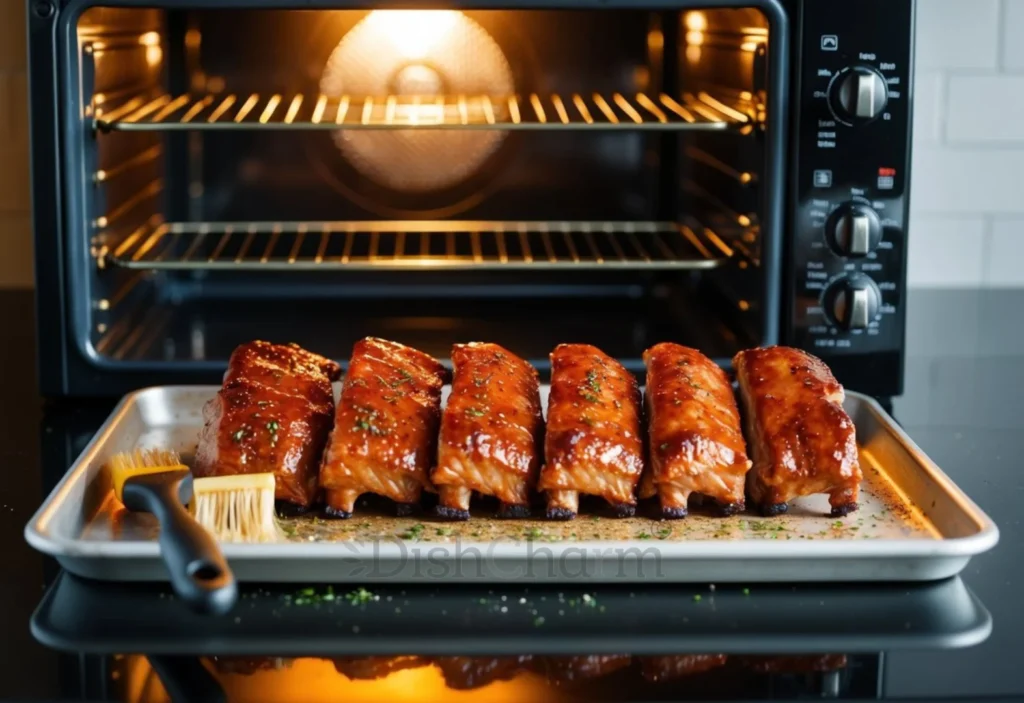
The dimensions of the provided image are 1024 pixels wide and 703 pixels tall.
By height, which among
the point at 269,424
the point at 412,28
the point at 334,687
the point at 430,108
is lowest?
the point at 334,687

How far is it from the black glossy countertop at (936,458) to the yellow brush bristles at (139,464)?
93 millimetres

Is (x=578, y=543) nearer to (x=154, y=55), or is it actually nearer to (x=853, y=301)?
(x=853, y=301)

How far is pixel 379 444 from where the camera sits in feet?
4.00

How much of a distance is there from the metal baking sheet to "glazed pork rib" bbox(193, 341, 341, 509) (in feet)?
0.16

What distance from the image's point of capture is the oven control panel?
1.49 m

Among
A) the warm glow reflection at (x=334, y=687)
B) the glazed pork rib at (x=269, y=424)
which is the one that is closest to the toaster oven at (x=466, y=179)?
the glazed pork rib at (x=269, y=424)

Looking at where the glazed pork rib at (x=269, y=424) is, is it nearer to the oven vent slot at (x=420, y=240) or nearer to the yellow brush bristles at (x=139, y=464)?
the yellow brush bristles at (x=139, y=464)

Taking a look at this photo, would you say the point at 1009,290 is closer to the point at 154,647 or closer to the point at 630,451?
the point at 630,451

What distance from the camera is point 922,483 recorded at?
1283 millimetres

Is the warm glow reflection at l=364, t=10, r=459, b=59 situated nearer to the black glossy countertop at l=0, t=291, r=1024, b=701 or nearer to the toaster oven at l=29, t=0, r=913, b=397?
the toaster oven at l=29, t=0, r=913, b=397

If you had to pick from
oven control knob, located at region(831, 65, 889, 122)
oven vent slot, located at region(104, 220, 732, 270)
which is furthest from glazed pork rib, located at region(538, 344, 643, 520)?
oven vent slot, located at region(104, 220, 732, 270)

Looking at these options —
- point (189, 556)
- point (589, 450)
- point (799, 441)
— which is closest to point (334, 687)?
point (189, 556)

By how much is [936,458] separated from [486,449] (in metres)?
Result: 0.54

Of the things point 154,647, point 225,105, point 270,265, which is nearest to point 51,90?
point 270,265
